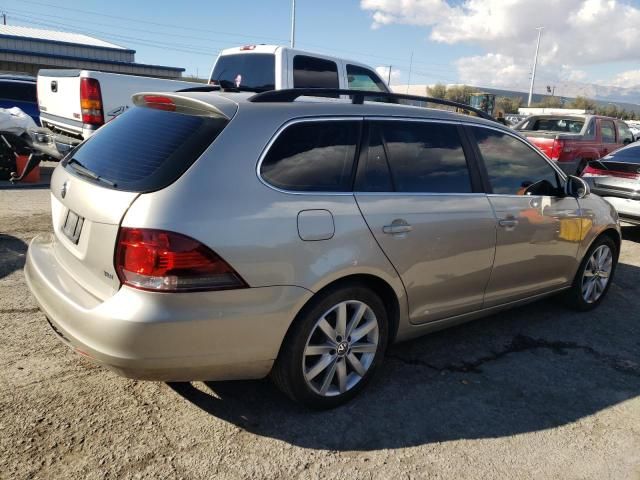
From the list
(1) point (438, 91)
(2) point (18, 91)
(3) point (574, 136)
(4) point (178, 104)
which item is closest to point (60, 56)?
(2) point (18, 91)

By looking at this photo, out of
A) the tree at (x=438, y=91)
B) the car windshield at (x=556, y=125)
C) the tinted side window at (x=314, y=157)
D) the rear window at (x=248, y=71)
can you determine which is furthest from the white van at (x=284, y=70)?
the tree at (x=438, y=91)

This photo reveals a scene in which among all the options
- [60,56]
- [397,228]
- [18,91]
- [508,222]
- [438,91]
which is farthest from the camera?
[438,91]

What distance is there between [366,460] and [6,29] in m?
49.6

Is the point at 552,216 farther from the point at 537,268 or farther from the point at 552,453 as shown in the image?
the point at 552,453

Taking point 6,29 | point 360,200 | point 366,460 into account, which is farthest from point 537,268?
point 6,29

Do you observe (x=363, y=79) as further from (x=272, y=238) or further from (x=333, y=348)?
(x=272, y=238)

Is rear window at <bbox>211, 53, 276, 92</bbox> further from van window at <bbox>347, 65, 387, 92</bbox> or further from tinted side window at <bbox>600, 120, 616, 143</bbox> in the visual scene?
tinted side window at <bbox>600, 120, 616, 143</bbox>

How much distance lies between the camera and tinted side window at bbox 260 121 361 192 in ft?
8.96

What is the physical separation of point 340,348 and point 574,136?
10.00m

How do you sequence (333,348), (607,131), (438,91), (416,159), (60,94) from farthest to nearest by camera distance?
(438,91) → (607,131) → (60,94) → (416,159) → (333,348)

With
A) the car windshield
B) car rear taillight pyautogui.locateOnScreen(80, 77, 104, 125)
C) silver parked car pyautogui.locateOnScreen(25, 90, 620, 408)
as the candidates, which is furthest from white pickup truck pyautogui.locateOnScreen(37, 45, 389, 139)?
the car windshield

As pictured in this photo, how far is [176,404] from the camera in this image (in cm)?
300

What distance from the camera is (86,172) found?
9.57ft

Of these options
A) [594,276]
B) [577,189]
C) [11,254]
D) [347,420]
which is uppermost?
[577,189]
